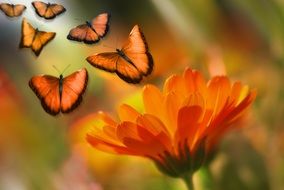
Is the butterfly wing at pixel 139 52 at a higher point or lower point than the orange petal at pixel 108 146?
higher

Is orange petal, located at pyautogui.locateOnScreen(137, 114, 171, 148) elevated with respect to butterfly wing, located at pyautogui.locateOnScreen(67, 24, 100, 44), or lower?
lower

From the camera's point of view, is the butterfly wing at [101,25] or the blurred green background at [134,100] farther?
the blurred green background at [134,100]

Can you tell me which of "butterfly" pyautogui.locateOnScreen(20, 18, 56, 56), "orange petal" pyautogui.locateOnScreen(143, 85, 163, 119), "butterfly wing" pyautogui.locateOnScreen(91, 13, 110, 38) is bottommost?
"orange petal" pyautogui.locateOnScreen(143, 85, 163, 119)

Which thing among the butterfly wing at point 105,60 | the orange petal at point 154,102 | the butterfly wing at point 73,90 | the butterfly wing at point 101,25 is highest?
the butterfly wing at point 101,25

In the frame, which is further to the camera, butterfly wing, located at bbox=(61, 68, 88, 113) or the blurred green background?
the blurred green background
